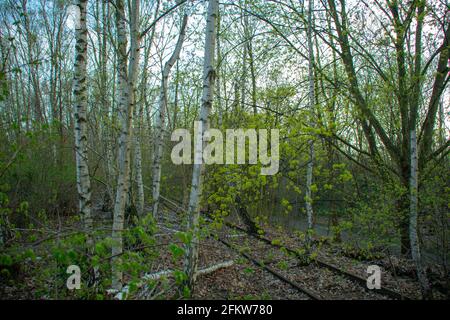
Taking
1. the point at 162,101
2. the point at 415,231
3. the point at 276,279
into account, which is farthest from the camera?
the point at 162,101

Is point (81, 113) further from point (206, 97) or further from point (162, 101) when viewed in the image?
point (162, 101)

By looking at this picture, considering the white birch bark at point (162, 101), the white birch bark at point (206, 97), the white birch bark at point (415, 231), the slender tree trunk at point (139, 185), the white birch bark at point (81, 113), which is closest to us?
the white birch bark at point (81, 113)

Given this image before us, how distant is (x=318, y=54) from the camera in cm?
1068

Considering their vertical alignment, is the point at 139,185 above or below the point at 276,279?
above

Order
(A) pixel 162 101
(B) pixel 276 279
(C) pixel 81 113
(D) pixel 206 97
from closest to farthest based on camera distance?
(C) pixel 81 113 → (D) pixel 206 97 → (B) pixel 276 279 → (A) pixel 162 101

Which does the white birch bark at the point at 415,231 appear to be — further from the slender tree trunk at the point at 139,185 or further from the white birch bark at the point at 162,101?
the slender tree trunk at the point at 139,185

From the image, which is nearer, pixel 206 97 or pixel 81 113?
pixel 81 113

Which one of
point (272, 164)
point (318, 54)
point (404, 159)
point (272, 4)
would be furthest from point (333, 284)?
point (318, 54)

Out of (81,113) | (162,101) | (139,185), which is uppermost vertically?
(162,101)

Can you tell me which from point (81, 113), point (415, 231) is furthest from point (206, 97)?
point (415, 231)

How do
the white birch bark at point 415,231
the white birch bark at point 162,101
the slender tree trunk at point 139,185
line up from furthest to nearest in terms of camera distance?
the slender tree trunk at point 139,185 < the white birch bark at point 162,101 < the white birch bark at point 415,231

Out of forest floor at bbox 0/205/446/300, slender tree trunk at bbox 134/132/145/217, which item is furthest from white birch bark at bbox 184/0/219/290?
slender tree trunk at bbox 134/132/145/217

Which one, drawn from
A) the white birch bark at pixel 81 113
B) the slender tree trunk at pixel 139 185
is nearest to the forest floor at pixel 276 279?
the white birch bark at pixel 81 113
